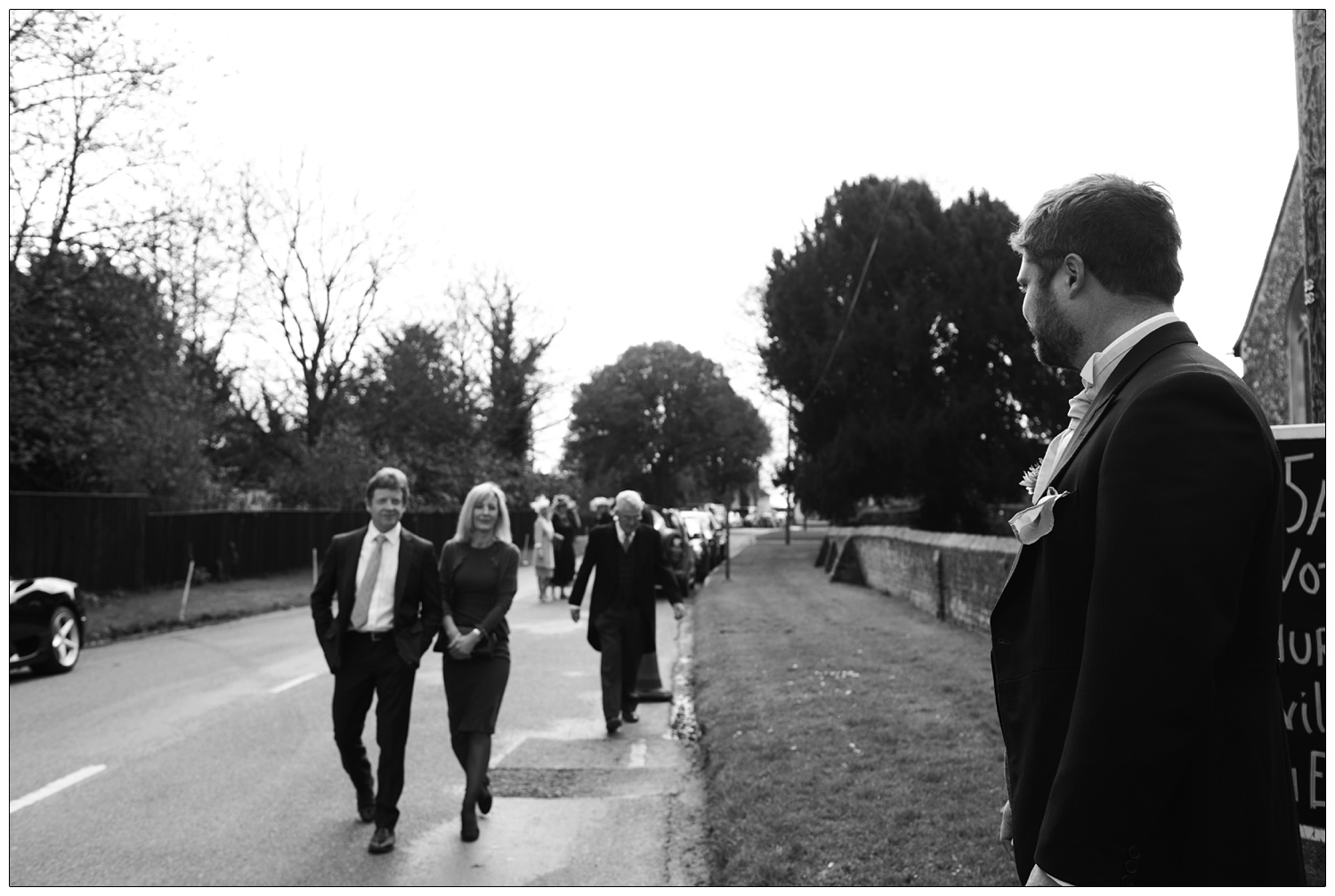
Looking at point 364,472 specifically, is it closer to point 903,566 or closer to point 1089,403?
point 903,566

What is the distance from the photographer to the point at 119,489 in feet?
72.1

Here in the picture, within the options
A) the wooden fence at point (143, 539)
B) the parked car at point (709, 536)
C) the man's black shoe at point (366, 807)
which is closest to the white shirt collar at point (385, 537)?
the man's black shoe at point (366, 807)

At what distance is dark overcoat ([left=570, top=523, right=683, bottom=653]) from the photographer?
9.77 meters

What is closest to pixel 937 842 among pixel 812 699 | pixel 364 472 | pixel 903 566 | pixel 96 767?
pixel 812 699

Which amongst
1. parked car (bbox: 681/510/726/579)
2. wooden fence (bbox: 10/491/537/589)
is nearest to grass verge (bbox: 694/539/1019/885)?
wooden fence (bbox: 10/491/537/589)

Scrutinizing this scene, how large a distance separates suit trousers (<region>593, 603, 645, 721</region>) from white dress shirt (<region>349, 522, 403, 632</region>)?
3346 millimetres

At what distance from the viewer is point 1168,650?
174 centimetres

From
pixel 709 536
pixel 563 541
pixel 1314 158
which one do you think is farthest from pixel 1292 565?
pixel 709 536

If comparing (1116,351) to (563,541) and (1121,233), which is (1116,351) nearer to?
(1121,233)

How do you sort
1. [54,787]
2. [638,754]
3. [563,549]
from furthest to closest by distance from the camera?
[563,549] → [638,754] → [54,787]

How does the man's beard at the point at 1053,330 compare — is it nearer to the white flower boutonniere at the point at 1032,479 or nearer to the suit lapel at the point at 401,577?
the white flower boutonniere at the point at 1032,479

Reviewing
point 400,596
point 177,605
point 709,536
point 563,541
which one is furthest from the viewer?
point 709,536

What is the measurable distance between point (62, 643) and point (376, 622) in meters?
7.71

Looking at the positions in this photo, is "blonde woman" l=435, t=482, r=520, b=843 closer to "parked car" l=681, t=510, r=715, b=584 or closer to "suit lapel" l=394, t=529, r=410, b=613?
"suit lapel" l=394, t=529, r=410, b=613
